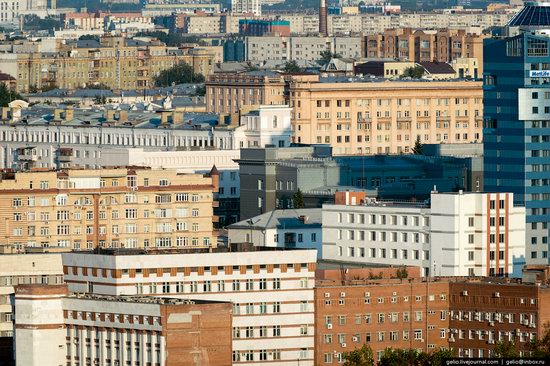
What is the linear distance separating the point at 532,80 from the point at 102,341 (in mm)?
37947

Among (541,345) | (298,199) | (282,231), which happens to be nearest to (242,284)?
(541,345)

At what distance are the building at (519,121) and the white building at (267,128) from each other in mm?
38307

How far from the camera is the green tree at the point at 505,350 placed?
9913 cm

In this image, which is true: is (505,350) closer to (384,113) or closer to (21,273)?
(21,273)

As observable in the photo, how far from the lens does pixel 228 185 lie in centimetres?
15500

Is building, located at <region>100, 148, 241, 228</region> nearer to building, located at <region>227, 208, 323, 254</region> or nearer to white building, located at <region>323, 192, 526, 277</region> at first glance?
building, located at <region>227, 208, 323, 254</region>

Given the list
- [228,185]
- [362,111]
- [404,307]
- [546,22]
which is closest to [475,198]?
[404,307]

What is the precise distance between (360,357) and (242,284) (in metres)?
7.12

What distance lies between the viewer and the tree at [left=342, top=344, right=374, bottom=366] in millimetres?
98444

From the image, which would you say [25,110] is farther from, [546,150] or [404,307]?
[404,307]

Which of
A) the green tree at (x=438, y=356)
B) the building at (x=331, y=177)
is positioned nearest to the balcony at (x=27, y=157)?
the building at (x=331, y=177)

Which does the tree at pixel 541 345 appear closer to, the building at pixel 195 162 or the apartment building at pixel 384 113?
the building at pixel 195 162

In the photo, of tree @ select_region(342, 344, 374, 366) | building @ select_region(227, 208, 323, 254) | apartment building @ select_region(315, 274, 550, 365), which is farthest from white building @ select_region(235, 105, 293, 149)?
tree @ select_region(342, 344, 374, 366)

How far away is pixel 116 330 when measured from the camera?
323 feet
